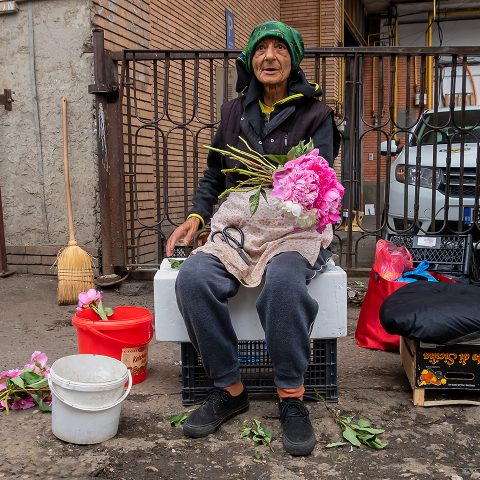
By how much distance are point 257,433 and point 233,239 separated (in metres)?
0.87

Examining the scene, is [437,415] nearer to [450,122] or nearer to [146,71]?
[450,122]

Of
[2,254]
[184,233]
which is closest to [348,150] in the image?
[184,233]

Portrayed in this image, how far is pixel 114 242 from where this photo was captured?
472 cm

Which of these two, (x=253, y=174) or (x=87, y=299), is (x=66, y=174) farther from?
(x=253, y=174)

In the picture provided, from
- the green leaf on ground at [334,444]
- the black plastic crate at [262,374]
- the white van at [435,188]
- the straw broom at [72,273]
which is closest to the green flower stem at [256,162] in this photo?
the black plastic crate at [262,374]

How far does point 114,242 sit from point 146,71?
1.78 m

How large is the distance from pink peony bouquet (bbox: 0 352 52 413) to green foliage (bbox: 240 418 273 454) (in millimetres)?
908

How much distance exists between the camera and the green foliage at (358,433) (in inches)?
86.7

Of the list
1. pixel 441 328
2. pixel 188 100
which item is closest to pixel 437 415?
pixel 441 328

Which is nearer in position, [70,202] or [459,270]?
[459,270]

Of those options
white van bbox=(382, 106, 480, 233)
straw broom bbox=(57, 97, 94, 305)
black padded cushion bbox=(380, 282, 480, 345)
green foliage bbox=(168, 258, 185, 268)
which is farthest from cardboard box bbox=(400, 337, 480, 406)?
straw broom bbox=(57, 97, 94, 305)

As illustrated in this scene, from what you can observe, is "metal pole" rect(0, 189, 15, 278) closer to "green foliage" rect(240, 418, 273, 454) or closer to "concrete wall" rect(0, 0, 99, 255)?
"concrete wall" rect(0, 0, 99, 255)

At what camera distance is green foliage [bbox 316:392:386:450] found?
2203mm

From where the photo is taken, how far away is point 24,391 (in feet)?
8.30
